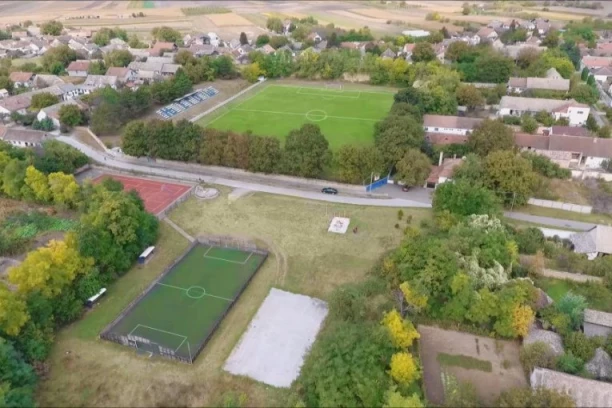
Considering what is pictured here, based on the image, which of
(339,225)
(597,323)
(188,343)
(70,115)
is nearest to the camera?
(597,323)

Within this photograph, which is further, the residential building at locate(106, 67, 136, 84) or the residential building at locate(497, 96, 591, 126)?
the residential building at locate(106, 67, 136, 84)

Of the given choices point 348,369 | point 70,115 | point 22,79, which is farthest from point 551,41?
point 22,79

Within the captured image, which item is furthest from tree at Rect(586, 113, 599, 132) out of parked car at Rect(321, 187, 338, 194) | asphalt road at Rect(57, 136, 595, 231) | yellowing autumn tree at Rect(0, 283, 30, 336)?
yellowing autumn tree at Rect(0, 283, 30, 336)

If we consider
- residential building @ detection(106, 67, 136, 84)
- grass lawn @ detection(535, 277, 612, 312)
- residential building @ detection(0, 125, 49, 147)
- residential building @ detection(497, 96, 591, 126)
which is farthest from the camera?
residential building @ detection(106, 67, 136, 84)

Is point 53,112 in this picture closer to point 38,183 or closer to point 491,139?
point 38,183

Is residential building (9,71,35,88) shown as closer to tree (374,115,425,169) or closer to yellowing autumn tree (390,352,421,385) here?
tree (374,115,425,169)

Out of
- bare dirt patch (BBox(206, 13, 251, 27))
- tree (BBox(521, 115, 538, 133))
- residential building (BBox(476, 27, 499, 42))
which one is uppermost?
residential building (BBox(476, 27, 499, 42))

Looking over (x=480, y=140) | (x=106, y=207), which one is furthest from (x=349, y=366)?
(x=480, y=140)
